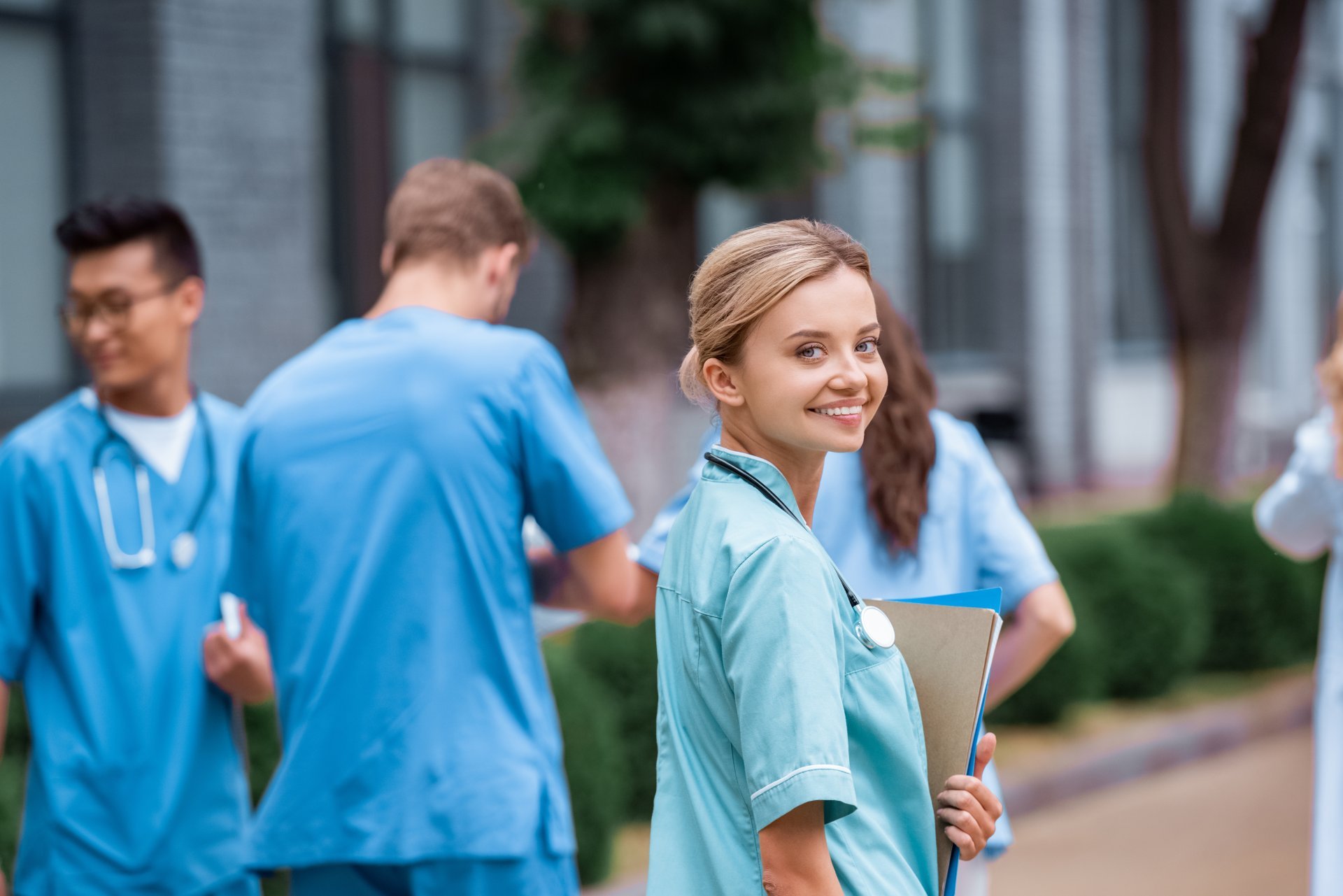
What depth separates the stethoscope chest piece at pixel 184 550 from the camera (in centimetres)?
325

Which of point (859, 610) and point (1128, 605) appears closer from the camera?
point (859, 610)

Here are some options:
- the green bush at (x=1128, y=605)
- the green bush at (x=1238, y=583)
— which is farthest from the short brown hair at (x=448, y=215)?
the green bush at (x=1238, y=583)

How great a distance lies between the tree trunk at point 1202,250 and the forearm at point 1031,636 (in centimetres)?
768

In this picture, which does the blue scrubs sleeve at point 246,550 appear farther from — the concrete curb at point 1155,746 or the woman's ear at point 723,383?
the concrete curb at point 1155,746

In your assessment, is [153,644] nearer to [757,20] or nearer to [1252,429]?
[757,20]

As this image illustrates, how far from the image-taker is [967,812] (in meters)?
2.14

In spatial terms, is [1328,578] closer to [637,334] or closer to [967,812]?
[967,812]

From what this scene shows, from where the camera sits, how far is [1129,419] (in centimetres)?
1988

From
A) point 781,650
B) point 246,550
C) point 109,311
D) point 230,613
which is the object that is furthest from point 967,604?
point 109,311

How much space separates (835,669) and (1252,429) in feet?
69.8

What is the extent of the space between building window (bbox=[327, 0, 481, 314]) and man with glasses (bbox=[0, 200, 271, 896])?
296 inches

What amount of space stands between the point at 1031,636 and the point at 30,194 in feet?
22.4

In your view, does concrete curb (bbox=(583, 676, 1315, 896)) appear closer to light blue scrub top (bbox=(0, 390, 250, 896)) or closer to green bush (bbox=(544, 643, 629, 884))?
green bush (bbox=(544, 643, 629, 884))

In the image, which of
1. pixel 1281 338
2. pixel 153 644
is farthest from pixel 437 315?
pixel 1281 338
